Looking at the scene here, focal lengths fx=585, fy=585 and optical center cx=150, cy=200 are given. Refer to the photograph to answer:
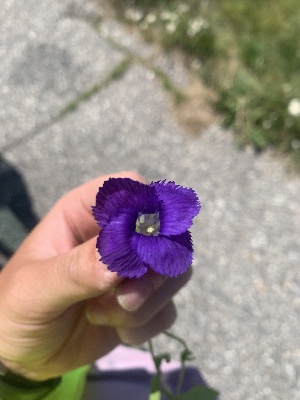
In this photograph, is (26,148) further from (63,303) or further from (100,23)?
(63,303)

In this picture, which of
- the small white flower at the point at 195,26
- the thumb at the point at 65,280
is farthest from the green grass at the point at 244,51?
the thumb at the point at 65,280

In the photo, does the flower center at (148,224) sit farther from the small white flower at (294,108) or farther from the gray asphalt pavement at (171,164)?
the small white flower at (294,108)

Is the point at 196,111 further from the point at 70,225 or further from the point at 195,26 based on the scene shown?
the point at 70,225

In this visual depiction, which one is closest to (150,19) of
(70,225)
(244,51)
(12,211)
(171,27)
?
(171,27)

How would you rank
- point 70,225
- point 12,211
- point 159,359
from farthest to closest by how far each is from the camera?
point 12,211 → point 70,225 → point 159,359

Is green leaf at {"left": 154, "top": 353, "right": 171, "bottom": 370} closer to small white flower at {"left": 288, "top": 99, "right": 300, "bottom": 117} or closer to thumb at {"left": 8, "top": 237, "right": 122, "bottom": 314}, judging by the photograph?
thumb at {"left": 8, "top": 237, "right": 122, "bottom": 314}

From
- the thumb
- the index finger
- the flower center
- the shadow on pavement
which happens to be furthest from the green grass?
the flower center
